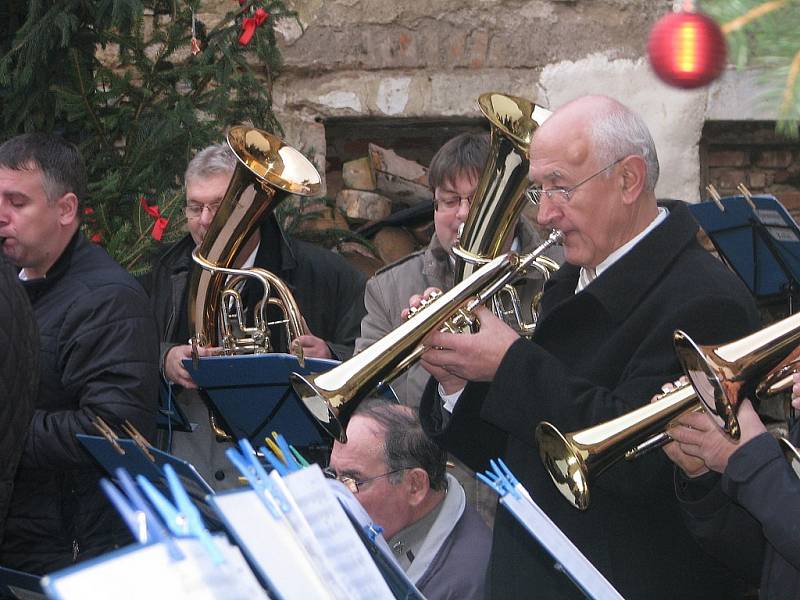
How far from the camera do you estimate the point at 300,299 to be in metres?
3.91

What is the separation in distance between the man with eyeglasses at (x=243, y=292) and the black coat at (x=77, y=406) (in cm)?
55

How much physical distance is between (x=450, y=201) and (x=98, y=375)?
3.92 feet

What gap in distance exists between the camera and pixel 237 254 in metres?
3.77

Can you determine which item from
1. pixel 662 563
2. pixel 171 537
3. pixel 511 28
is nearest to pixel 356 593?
pixel 171 537

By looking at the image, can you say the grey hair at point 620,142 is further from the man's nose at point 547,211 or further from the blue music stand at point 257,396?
the blue music stand at point 257,396

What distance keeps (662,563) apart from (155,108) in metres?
2.94

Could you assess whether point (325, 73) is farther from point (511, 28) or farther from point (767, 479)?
point (767, 479)

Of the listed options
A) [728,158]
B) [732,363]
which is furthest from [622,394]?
[728,158]

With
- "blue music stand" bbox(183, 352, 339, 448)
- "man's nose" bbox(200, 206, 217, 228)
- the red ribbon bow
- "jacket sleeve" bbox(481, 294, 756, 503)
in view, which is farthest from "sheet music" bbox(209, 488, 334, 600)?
the red ribbon bow

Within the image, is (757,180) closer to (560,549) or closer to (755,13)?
(560,549)

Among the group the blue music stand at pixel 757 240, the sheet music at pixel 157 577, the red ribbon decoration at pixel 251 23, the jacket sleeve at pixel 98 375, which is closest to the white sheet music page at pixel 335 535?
the sheet music at pixel 157 577

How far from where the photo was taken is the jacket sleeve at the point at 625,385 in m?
2.43

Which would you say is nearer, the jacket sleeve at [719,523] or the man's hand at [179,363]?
the jacket sleeve at [719,523]

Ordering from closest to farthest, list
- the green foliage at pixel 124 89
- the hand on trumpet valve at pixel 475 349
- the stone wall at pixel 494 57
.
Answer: the hand on trumpet valve at pixel 475 349, the green foliage at pixel 124 89, the stone wall at pixel 494 57
